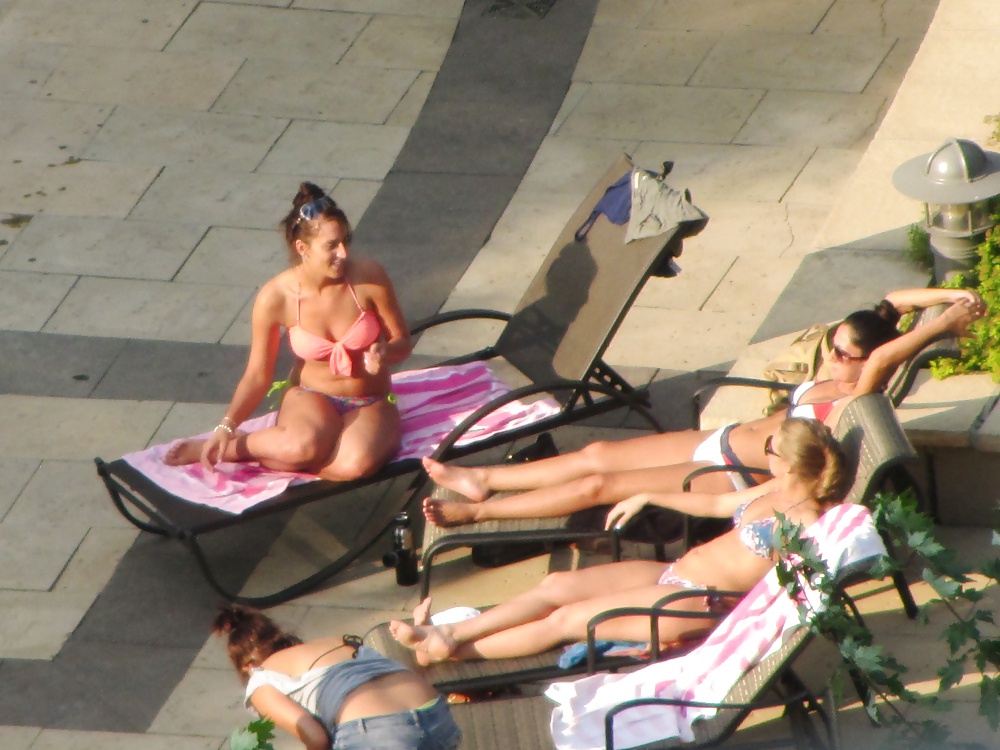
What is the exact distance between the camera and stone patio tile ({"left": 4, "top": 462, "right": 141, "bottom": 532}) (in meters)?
7.22

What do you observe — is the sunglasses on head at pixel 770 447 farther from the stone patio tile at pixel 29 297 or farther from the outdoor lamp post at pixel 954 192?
the stone patio tile at pixel 29 297

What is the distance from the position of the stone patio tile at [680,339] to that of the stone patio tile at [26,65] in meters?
4.66

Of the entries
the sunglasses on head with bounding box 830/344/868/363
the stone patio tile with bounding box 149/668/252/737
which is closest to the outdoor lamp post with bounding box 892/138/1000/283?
the sunglasses on head with bounding box 830/344/868/363

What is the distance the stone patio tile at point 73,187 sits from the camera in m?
9.56

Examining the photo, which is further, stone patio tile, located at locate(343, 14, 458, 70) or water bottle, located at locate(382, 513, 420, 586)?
stone patio tile, located at locate(343, 14, 458, 70)

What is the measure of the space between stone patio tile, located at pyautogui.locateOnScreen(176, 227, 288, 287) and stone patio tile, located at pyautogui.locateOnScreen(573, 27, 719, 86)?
7.84 feet

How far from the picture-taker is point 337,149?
992cm

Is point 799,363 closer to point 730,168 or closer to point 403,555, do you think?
point 403,555

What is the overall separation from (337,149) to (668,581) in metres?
4.88

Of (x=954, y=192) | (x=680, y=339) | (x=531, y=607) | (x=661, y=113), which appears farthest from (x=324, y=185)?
(x=531, y=607)

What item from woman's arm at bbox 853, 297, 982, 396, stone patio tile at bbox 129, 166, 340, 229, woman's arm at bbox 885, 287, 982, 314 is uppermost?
stone patio tile at bbox 129, 166, 340, 229

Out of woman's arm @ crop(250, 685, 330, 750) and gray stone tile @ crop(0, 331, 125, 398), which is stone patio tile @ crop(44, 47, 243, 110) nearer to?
gray stone tile @ crop(0, 331, 125, 398)

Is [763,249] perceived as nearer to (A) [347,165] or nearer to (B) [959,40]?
(B) [959,40]

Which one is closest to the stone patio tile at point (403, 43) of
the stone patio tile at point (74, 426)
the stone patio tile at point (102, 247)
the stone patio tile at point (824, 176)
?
the stone patio tile at point (102, 247)
